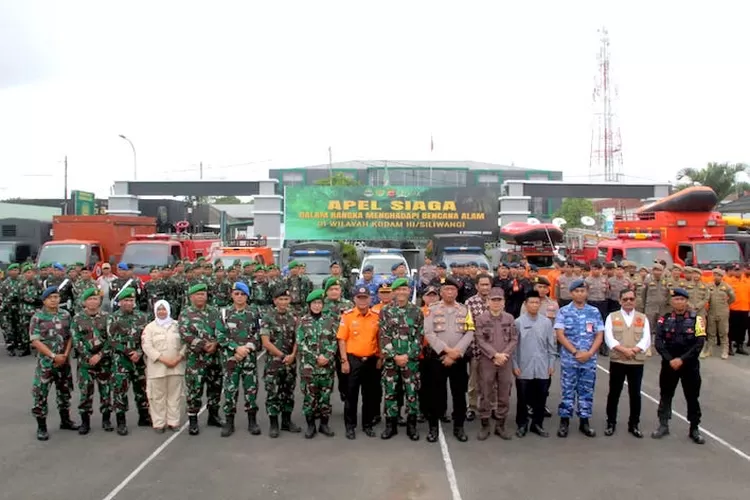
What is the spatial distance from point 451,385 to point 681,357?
2.37 metres

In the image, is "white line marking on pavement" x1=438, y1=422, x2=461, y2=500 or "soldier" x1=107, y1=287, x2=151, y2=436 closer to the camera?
"white line marking on pavement" x1=438, y1=422, x2=461, y2=500

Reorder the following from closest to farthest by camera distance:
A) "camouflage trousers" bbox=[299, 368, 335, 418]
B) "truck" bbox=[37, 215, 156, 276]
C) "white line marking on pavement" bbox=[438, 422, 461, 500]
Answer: "white line marking on pavement" bbox=[438, 422, 461, 500], "camouflage trousers" bbox=[299, 368, 335, 418], "truck" bbox=[37, 215, 156, 276]

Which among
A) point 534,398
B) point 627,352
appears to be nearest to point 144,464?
point 534,398

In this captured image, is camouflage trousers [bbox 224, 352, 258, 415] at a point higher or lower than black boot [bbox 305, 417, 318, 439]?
Result: higher

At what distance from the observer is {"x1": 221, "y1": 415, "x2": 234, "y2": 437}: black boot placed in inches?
285

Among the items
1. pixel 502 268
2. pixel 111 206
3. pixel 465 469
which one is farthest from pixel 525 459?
pixel 111 206

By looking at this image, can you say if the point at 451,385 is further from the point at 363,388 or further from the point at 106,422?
the point at 106,422

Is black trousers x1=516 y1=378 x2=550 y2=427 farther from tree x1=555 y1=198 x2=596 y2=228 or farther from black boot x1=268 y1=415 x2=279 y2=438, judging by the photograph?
tree x1=555 y1=198 x2=596 y2=228

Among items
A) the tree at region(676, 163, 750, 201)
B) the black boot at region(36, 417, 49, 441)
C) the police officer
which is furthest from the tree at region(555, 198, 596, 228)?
the black boot at region(36, 417, 49, 441)

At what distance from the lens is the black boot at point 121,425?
7.29 meters

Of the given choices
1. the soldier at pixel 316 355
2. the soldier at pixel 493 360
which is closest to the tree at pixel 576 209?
the soldier at pixel 493 360

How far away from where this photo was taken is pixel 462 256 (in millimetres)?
17750

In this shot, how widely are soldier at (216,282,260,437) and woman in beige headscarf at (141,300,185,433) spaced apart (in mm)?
535

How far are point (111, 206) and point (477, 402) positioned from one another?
22450 millimetres
